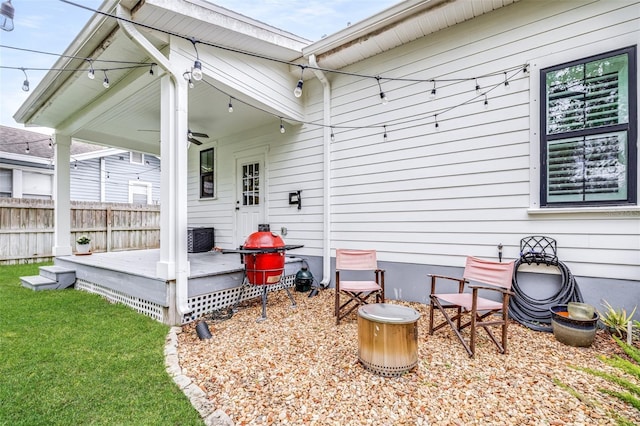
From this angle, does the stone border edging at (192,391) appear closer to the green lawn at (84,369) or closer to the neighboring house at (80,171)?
the green lawn at (84,369)

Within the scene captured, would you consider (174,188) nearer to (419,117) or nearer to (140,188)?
(419,117)

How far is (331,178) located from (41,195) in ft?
34.7

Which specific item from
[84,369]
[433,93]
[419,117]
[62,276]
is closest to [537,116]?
[433,93]

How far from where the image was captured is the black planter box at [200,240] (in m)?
6.56

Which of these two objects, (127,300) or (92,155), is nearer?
(127,300)

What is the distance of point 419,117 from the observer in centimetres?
420

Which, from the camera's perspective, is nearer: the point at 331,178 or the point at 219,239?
the point at 331,178

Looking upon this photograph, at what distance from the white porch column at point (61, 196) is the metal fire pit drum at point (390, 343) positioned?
6.82m

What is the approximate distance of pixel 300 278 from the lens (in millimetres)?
4906

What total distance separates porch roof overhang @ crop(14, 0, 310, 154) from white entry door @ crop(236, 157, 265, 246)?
2.75 feet

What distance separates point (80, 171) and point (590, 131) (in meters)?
13.9

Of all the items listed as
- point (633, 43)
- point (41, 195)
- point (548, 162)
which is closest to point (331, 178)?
point (548, 162)

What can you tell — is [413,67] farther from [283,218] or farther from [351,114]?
[283,218]

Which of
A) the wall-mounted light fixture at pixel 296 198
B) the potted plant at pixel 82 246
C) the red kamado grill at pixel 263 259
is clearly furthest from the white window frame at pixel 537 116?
the potted plant at pixel 82 246
